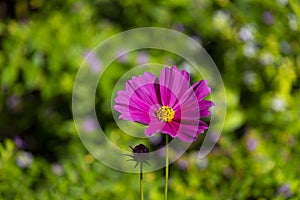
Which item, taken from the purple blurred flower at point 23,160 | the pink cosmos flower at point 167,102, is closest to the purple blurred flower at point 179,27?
the purple blurred flower at point 23,160

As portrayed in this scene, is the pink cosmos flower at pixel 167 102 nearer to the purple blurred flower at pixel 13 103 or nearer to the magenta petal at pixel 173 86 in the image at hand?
the magenta petal at pixel 173 86

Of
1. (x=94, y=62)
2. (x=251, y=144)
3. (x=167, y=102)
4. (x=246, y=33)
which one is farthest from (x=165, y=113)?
(x=246, y=33)

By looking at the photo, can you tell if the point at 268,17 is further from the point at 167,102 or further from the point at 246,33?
the point at 167,102

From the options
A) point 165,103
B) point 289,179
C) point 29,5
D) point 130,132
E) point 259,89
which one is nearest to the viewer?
point 165,103

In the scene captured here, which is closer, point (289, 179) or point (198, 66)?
point (289, 179)

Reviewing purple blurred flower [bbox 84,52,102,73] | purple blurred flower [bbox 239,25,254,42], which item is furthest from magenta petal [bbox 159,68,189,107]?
purple blurred flower [bbox 239,25,254,42]

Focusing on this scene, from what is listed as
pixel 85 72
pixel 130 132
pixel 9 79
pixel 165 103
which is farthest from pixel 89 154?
pixel 165 103

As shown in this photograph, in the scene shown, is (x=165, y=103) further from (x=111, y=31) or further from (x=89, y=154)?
(x=111, y=31)
